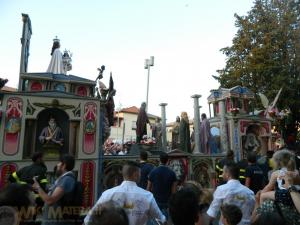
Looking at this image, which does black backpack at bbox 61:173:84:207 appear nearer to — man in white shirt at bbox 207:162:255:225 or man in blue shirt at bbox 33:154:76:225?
man in blue shirt at bbox 33:154:76:225

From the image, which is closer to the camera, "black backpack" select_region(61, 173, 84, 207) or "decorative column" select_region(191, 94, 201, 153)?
"black backpack" select_region(61, 173, 84, 207)

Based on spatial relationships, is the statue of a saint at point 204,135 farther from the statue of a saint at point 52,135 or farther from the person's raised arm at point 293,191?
the person's raised arm at point 293,191

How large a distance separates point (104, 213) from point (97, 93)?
12.7 meters

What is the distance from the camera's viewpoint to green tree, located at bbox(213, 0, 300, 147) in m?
24.2

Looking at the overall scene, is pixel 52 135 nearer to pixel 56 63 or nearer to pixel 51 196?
pixel 56 63

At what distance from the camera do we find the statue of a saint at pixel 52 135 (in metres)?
11.6

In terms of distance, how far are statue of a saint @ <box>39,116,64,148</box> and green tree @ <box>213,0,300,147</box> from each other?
17.0 m

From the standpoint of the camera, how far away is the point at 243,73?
25.5 meters

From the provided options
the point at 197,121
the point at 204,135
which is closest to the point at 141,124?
the point at 197,121

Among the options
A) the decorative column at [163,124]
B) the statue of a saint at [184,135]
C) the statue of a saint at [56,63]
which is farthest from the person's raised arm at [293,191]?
the statue of a saint at [56,63]

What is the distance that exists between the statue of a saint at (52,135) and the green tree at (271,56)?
669 inches

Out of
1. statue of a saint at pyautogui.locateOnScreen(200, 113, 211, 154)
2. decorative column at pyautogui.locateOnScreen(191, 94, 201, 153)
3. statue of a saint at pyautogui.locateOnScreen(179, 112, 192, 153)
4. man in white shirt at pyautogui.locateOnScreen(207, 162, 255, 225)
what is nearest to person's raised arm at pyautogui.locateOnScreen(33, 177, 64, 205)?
man in white shirt at pyautogui.locateOnScreen(207, 162, 255, 225)

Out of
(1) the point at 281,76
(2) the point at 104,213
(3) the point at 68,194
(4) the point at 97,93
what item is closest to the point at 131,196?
(3) the point at 68,194

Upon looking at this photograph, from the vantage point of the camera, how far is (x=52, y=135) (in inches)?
462
